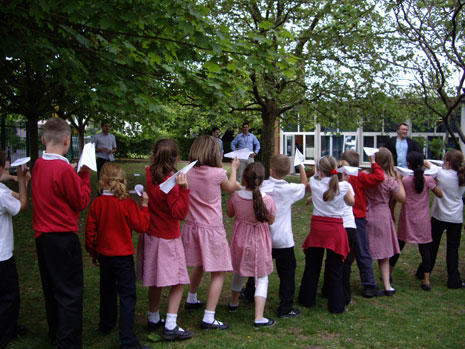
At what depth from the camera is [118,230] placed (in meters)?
4.01

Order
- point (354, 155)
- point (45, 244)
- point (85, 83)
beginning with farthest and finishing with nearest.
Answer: point (85, 83) < point (354, 155) < point (45, 244)

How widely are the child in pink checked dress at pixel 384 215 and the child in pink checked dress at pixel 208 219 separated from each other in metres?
2.17

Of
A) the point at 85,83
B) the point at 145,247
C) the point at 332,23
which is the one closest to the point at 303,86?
the point at 332,23

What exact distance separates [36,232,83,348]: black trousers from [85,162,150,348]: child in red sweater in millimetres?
272

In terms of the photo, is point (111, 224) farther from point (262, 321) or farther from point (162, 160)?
point (262, 321)

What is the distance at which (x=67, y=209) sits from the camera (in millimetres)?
3689

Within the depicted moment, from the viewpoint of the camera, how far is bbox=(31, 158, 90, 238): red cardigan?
3.63 metres

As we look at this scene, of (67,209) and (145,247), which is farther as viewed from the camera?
(145,247)

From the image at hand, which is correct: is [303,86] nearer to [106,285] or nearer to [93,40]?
[93,40]

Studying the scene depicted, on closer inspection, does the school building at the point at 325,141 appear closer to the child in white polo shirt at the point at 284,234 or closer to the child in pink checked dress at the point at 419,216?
the child in pink checked dress at the point at 419,216

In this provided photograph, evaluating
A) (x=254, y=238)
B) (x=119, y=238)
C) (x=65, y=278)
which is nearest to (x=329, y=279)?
(x=254, y=238)

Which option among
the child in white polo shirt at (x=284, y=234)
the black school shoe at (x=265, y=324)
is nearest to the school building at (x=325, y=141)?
the child in white polo shirt at (x=284, y=234)

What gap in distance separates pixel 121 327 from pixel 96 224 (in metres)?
0.90

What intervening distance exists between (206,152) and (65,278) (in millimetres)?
1701
